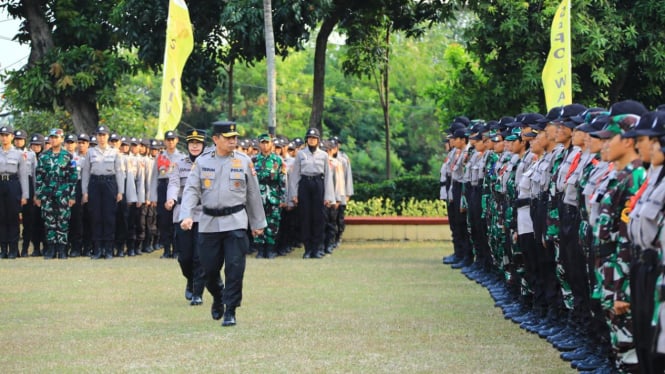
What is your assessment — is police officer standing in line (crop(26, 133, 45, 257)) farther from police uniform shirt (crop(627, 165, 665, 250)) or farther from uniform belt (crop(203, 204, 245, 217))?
police uniform shirt (crop(627, 165, 665, 250))

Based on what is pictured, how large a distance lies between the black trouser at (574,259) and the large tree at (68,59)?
19111 millimetres

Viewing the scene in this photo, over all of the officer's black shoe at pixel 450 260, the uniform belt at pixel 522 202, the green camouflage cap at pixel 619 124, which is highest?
the green camouflage cap at pixel 619 124

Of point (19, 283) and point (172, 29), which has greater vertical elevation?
point (172, 29)

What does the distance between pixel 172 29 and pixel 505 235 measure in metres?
9.89

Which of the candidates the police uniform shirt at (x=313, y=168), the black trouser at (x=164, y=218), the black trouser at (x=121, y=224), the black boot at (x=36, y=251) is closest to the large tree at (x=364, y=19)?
the police uniform shirt at (x=313, y=168)

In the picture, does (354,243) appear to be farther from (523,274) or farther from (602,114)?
(602,114)

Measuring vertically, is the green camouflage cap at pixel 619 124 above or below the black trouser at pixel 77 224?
above

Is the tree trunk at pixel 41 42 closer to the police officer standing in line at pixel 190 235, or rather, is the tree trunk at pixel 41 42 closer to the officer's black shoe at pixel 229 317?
the police officer standing in line at pixel 190 235

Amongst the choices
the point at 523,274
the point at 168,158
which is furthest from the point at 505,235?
the point at 168,158

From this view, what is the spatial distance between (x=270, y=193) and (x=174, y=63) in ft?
9.04

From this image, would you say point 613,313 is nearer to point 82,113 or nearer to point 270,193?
point 270,193

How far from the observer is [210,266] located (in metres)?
11.9

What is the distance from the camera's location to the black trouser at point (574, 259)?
9484mm

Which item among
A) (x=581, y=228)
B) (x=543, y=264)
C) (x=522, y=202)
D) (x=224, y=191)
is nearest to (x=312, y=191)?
(x=224, y=191)
